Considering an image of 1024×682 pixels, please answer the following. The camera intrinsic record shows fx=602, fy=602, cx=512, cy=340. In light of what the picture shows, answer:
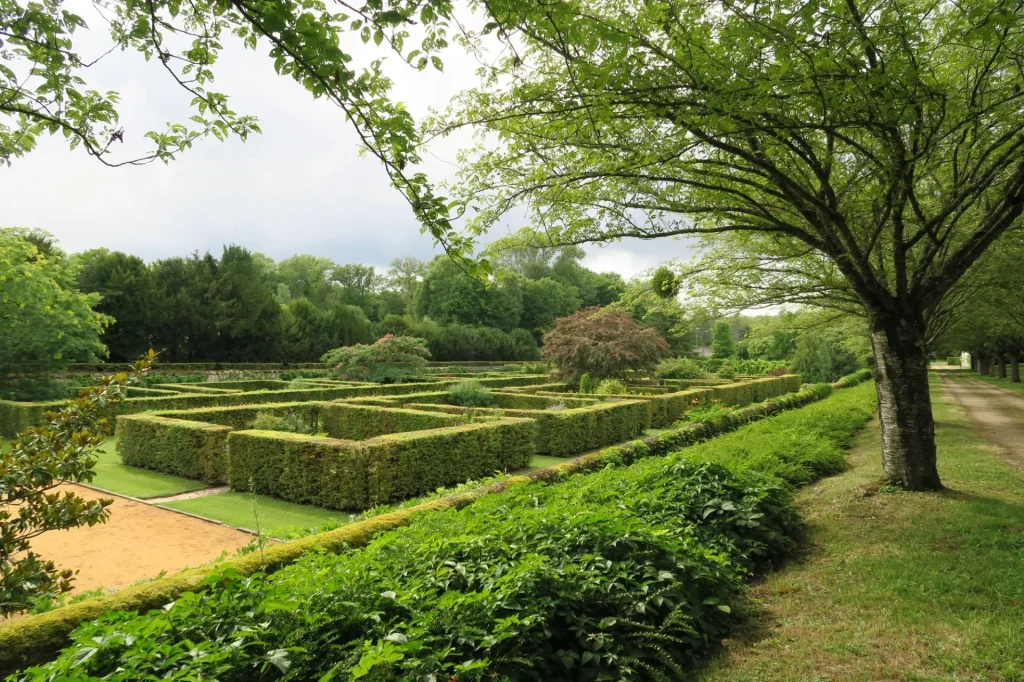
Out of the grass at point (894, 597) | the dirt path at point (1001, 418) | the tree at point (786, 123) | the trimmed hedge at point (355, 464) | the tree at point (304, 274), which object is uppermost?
the tree at point (304, 274)

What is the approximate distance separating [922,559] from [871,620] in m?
1.53

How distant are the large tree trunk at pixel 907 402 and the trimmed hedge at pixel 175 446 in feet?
31.1

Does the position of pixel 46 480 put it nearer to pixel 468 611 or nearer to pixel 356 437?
pixel 468 611

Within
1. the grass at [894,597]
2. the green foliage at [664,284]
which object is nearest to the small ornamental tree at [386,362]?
the green foliage at [664,284]

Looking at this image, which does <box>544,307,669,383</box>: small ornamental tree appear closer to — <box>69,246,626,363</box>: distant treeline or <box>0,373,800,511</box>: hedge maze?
<box>69,246,626,363</box>: distant treeline

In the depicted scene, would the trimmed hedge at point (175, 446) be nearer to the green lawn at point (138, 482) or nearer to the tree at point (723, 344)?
the green lawn at point (138, 482)

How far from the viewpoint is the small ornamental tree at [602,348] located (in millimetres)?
22234

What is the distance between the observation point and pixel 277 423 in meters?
11.0

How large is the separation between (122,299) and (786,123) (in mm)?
33858

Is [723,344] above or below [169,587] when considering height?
above

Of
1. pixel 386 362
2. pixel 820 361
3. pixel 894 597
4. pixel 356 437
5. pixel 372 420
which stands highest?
pixel 386 362

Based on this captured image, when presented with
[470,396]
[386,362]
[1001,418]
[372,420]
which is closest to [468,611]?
[372,420]

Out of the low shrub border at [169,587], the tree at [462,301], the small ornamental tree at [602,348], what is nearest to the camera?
the low shrub border at [169,587]

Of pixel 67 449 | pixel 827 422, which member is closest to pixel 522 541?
pixel 67 449
